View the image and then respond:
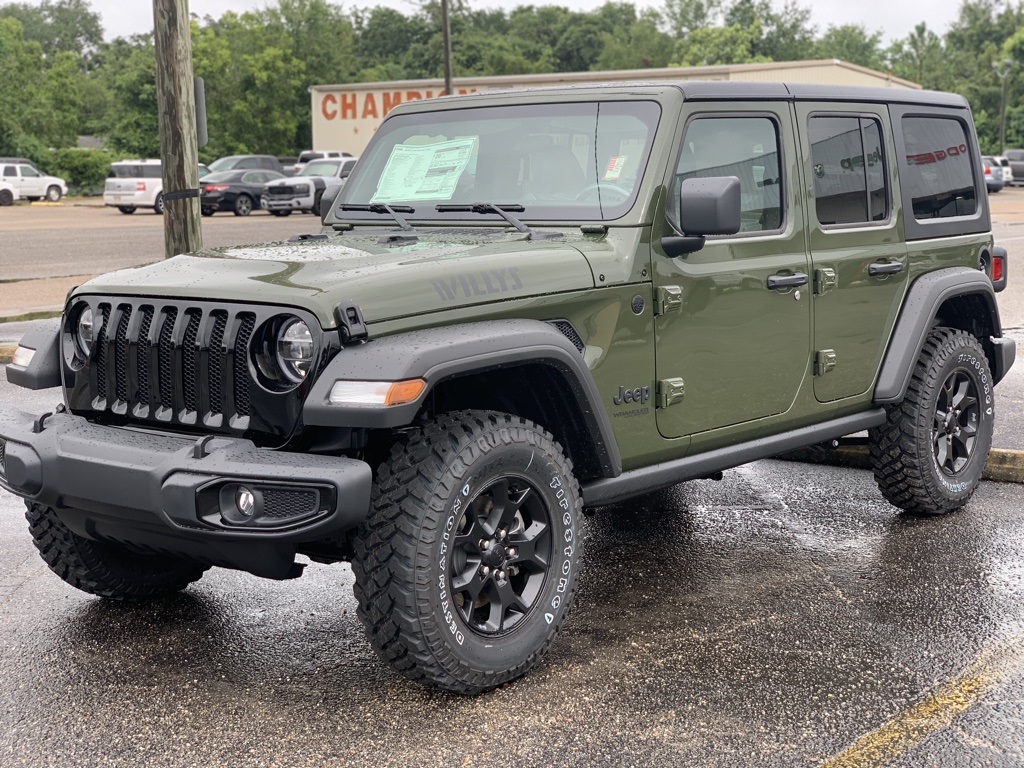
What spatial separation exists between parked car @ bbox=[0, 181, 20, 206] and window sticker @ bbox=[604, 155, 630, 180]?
4313cm

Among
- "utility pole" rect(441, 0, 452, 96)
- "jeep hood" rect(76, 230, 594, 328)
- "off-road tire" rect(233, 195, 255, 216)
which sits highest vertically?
"utility pole" rect(441, 0, 452, 96)

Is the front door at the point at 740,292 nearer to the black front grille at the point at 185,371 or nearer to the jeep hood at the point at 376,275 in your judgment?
the jeep hood at the point at 376,275

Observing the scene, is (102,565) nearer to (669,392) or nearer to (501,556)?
Result: (501,556)

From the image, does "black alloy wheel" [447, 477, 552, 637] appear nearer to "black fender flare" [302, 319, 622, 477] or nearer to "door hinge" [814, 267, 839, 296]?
"black fender flare" [302, 319, 622, 477]

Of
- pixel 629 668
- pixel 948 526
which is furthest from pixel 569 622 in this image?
pixel 948 526

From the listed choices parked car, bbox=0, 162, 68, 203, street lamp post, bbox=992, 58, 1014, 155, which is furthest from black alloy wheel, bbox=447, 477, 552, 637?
street lamp post, bbox=992, 58, 1014, 155

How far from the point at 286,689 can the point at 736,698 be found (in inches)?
56.2

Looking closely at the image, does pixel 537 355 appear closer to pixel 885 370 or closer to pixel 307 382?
pixel 307 382

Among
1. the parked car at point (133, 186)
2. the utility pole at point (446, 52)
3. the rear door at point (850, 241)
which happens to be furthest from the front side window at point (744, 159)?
the parked car at point (133, 186)

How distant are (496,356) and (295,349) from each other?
0.60m

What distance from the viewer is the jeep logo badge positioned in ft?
14.0

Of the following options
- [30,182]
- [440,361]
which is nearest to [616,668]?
[440,361]

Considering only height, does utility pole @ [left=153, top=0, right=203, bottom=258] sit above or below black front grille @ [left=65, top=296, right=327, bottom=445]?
above

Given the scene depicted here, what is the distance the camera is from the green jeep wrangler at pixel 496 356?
3.59 m
